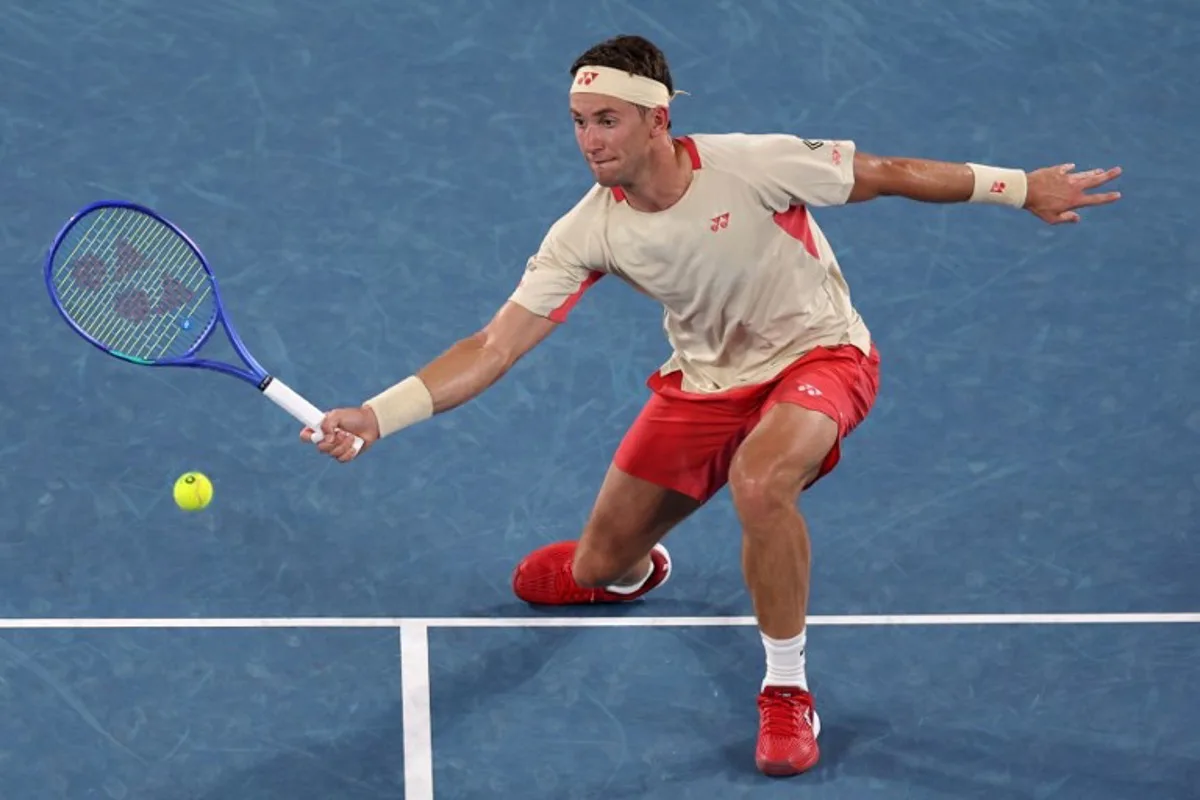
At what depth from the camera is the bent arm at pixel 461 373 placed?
256 inches

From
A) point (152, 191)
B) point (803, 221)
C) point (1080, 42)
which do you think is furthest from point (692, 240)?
point (1080, 42)

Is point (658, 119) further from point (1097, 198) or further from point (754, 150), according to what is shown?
point (1097, 198)

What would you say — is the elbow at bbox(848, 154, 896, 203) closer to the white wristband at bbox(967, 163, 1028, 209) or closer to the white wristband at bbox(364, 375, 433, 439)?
the white wristband at bbox(967, 163, 1028, 209)

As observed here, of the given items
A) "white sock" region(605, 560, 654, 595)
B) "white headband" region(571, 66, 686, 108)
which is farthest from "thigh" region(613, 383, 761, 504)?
"white headband" region(571, 66, 686, 108)

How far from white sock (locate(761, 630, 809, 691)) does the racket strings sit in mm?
1925

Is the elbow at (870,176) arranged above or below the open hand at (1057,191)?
below

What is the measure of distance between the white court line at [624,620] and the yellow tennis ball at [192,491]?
0.36 metres

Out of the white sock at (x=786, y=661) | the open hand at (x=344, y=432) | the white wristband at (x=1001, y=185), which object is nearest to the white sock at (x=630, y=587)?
the white sock at (x=786, y=661)

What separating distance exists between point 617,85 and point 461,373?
0.91m

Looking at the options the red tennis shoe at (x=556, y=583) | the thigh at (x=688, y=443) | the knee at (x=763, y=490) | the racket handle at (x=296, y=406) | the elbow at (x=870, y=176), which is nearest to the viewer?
the racket handle at (x=296, y=406)

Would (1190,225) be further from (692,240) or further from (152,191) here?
(152,191)

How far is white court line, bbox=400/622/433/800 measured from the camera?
6727 millimetres

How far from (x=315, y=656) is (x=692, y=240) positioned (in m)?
1.72

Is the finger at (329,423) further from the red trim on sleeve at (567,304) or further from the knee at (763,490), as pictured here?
the knee at (763,490)
